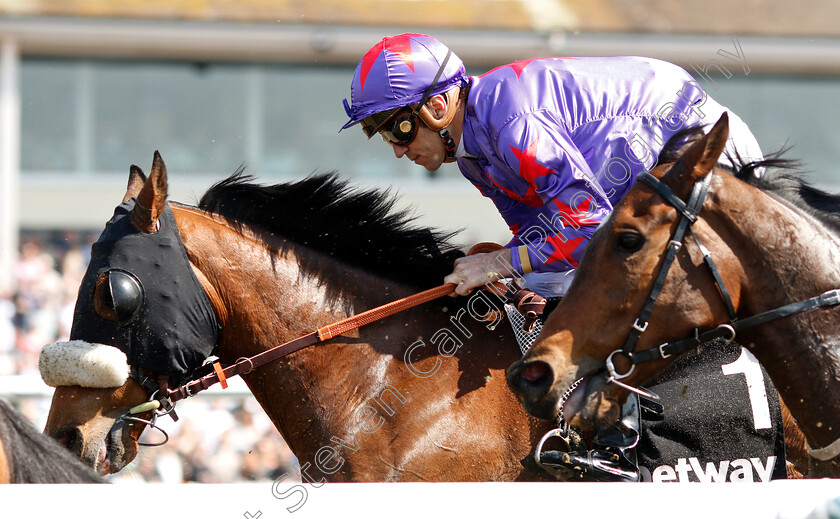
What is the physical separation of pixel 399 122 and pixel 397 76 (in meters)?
0.15

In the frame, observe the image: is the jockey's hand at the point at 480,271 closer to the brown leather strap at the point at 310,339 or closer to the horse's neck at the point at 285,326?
the brown leather strap at the point at 310,339

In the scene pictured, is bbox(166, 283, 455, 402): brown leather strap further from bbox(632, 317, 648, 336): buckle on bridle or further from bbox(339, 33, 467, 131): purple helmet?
bbox(632, 317, 648, 336): buckle on bridle

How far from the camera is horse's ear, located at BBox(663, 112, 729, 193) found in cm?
216

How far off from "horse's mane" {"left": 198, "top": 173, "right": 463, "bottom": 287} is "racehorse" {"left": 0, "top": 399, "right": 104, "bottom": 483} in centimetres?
130

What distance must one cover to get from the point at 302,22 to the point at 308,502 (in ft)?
31.9

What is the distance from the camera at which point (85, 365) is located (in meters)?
2.62

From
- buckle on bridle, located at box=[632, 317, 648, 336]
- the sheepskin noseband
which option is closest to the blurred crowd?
the sheepskin noseband

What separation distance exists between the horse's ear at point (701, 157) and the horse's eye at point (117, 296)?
64.0 inches

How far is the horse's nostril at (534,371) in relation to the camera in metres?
2.21

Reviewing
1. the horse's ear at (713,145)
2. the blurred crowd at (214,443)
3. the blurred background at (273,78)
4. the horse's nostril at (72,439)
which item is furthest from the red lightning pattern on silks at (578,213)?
the blurred background at (273,78)

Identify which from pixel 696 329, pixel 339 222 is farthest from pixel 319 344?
pixel 696 329

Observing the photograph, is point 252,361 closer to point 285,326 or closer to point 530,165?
point 285,326

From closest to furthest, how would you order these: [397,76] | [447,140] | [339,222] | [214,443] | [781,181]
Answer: [781,181] → [397,76] → [447,140] → [339,222] → [214,443]

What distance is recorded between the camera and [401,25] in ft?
35.3
